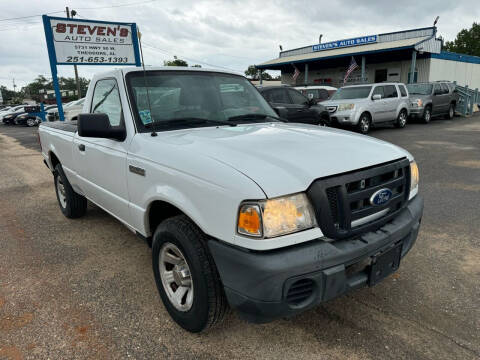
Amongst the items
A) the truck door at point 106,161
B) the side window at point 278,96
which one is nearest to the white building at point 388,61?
the side window at point 278,96

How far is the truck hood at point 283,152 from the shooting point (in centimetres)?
190

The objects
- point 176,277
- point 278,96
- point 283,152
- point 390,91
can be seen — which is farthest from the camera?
point 390,91

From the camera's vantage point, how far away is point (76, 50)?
848 centimetres

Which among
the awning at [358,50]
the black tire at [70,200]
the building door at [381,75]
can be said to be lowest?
the black tire at [70,200]

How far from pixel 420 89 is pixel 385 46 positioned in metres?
8.59

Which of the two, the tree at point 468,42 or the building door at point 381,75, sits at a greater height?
the tree at point 468,42

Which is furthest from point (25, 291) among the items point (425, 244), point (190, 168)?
point (425, 244)

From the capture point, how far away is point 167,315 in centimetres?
264

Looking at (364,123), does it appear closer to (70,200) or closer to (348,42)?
(70,200)

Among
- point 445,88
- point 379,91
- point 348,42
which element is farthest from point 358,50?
point 379,91

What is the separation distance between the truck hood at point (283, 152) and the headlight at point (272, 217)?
0.06 metres

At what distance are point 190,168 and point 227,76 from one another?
5.82 ft

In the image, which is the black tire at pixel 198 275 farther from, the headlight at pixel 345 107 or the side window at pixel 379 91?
the side window at pixel 379 91

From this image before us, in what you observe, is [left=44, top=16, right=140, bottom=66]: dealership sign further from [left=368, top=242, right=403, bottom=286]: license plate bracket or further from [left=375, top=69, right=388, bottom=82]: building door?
[left=375, top=69, right=388, bottom=82]: building door
